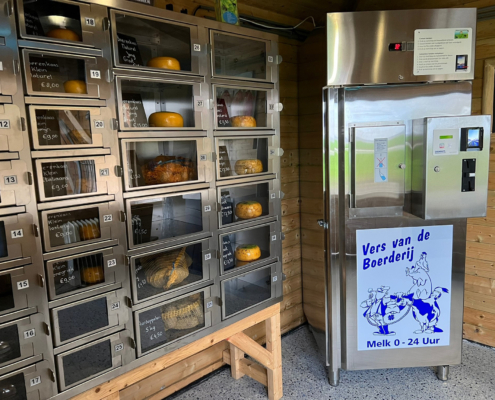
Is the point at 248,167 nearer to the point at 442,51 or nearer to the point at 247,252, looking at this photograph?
the point at 247,252

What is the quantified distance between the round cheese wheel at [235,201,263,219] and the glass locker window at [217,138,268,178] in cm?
16

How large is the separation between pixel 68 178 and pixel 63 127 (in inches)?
7.1

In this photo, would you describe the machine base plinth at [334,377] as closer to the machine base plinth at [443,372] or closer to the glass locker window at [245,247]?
the machine base plinth at [443,372]

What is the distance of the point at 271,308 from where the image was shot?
2230 millimetres

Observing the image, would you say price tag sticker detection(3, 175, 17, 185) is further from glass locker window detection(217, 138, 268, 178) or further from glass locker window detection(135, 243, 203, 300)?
glass locker window detection(217, 138, 268, 178)

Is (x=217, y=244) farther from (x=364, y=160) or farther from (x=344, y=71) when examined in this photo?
(x=344, y=71)

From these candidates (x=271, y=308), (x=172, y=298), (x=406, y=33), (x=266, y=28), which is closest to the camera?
(x=172, y=298)

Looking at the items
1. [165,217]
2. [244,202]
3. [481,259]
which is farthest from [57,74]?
[481,259]

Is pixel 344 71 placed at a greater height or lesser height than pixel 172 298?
greater

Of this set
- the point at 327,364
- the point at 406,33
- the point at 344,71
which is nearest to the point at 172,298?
the point at 327,364

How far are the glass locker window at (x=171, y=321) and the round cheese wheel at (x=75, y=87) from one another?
917 millimetres

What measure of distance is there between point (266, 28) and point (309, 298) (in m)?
1.94

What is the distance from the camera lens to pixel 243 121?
2.03m

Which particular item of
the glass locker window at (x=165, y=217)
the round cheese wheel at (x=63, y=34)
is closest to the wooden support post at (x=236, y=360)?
the glass locker window at (x=165, y=217)
